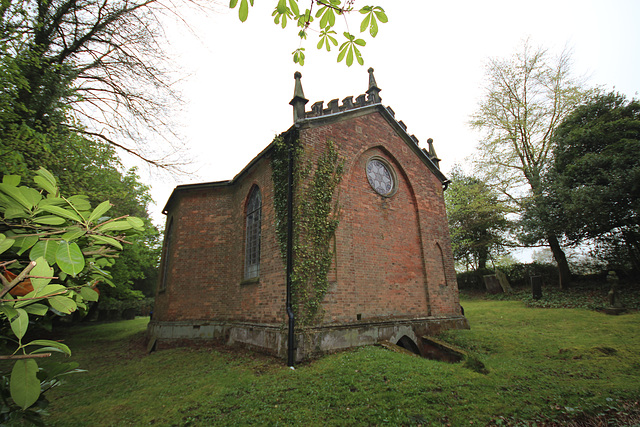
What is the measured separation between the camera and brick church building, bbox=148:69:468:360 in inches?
345

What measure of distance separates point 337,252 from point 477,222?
64.2ft

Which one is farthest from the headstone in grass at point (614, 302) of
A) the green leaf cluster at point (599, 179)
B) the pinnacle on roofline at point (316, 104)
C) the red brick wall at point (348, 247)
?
the pinnacle on roofline at point (316, 104)

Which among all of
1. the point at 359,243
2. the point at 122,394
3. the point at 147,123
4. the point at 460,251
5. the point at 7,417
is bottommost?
the point at 122,394

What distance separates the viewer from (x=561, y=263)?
17.8 metres

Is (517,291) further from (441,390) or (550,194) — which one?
(441,390)

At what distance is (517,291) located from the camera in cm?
1952

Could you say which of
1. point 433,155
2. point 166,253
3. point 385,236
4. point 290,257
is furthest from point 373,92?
point 166,253

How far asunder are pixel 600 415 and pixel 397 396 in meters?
3.00

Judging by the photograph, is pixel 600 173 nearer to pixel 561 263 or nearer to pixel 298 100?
pixel 561 263

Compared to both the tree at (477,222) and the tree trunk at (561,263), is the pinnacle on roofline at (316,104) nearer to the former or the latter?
the tree trunk at (561,263)

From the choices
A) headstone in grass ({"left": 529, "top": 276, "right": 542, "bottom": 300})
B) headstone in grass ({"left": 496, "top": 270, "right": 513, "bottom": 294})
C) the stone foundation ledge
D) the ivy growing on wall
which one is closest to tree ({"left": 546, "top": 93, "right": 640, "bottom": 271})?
headstone in grass ({"left": 529, "top": 276, "right": 542, "bottom": 300})

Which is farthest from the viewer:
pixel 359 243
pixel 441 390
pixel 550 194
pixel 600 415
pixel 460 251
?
pixel 460 251

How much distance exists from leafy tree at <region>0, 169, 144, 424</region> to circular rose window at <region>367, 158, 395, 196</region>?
10.0 meters

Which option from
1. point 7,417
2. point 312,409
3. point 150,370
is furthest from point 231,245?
point 7,417
